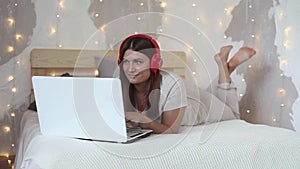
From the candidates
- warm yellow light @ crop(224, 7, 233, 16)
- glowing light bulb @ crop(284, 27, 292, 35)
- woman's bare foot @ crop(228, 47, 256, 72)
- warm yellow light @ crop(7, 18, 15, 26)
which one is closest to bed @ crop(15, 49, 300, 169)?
warm yellow light @ crop(7, 18, 15, 26)

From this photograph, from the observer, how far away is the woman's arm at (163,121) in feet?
5.58

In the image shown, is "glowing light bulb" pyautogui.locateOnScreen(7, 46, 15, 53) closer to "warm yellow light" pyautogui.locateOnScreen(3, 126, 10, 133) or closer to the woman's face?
"warm yellow light" pyautogui.locateOnScreen(3, 126, 10, 133)

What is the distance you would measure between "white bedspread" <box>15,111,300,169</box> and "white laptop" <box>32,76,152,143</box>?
4 centimetres

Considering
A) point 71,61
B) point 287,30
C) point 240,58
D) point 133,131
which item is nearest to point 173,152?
point 133,131

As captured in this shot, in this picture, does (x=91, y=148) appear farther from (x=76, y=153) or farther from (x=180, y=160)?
(x=180, y=160)

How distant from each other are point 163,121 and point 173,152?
Result: 0.39m

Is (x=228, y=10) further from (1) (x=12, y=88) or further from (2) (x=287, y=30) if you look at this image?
(1) (x=12, y=88)

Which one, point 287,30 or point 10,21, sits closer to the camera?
point 10,21

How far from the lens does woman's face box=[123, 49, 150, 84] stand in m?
1.81

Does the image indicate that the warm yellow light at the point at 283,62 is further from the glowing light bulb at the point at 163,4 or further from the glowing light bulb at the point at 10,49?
the glowing light bulb at the point at 10,49

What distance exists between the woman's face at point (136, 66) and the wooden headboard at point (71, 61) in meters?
0.78

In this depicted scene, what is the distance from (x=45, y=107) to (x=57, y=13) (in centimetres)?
122

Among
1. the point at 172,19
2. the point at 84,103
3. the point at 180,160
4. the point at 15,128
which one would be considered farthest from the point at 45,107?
the point at 172,19

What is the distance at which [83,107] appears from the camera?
1.43 metres
